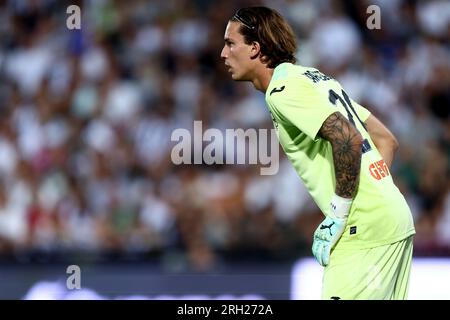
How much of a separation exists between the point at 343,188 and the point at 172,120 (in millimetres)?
6053

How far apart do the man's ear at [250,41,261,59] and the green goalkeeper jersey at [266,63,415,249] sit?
0.72ft

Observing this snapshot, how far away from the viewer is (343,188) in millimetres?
4363

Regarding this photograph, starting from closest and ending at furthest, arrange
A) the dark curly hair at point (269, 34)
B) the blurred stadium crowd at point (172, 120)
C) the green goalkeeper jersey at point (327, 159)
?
1. the green goalkeeper jersey at point (327, 159)
2. the dark curly hair at point (269, 34)
3. the blurred stadium crowd at point (172, 120)

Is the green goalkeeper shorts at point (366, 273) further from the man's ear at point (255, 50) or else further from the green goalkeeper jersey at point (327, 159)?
the man's ear at point (255, 50)

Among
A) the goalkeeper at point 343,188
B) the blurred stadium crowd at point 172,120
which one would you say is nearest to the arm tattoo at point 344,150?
the goalkeeper at point 343,188

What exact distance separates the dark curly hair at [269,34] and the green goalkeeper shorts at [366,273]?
3.49 ft

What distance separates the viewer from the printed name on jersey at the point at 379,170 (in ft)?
14.8

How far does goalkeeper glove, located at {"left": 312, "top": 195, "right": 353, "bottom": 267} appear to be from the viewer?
4379 millimetres

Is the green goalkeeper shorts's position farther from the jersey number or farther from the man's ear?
the man's ear

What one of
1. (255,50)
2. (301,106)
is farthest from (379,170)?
(255,50)

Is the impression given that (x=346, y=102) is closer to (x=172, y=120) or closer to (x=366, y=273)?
(x=366, y=273)
